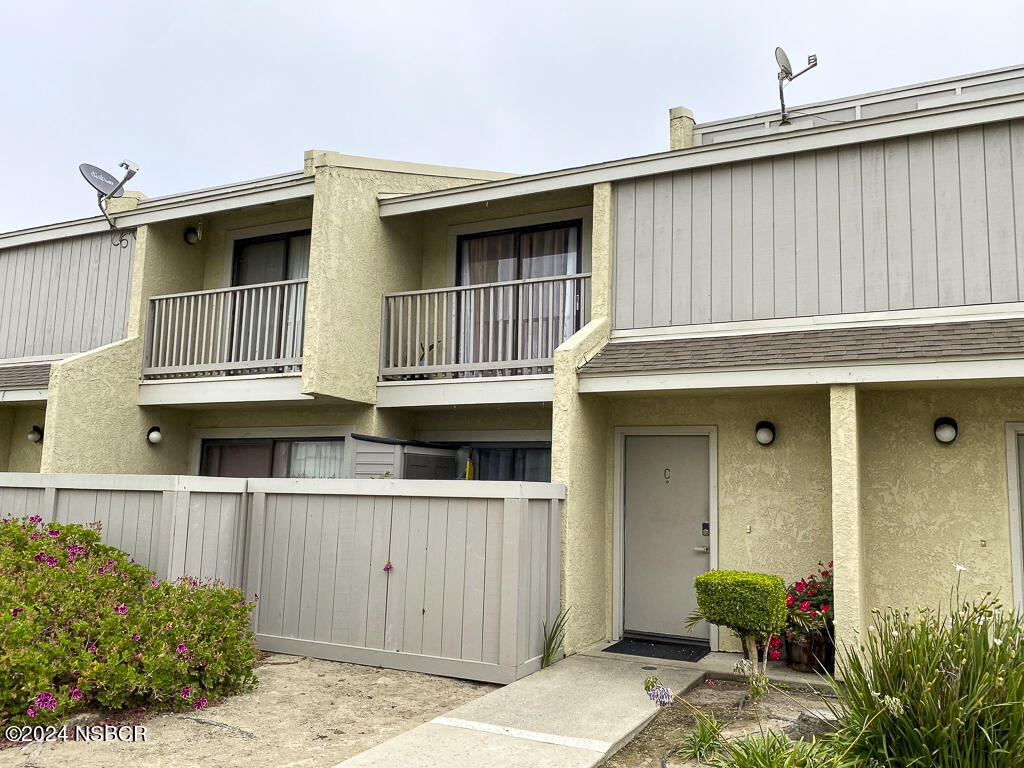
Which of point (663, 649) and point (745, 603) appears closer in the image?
point (745, 603)

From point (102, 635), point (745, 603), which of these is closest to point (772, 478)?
point (745, 603)

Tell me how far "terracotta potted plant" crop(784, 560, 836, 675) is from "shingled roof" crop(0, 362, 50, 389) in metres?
9.02

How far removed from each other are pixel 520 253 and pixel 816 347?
4.42 metres

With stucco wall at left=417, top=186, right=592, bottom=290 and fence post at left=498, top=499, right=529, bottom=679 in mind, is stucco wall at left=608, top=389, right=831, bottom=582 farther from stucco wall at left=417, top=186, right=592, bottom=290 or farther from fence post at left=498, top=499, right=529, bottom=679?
stucco wall at left=417, top=186, right=592, bottom=290

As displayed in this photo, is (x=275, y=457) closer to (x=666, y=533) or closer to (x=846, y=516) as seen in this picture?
(x=666, y=533)

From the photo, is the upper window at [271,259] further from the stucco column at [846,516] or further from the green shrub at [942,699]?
the green shrub at [942,699]

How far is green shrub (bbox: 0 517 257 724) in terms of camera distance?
4660 mm

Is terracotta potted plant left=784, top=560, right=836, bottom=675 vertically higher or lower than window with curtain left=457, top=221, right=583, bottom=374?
lower

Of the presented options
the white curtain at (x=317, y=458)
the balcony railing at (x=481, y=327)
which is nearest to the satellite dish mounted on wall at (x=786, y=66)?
the balcony railing at (x=481, y=327)

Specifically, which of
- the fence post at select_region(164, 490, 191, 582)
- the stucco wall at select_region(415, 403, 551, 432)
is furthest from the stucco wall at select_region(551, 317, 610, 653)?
the fence post at select_region(164, 490, 191, 582)

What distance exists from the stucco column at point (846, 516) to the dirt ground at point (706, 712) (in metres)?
0.75

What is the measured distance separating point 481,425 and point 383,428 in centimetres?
123

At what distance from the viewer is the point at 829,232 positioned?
25.2ft

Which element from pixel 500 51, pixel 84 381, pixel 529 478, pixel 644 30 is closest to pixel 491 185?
pixel 529 478
